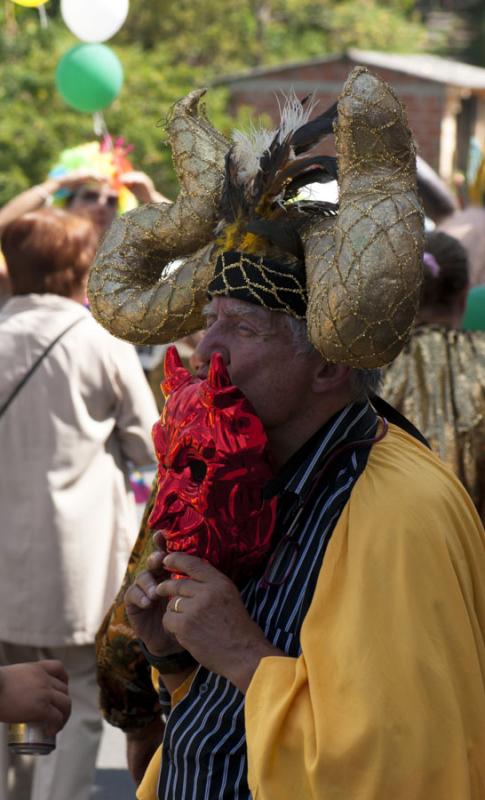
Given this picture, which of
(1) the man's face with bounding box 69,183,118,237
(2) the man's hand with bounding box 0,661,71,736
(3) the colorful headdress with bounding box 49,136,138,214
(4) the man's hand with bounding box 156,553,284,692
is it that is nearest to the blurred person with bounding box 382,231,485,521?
(2) the man's hand with bounding box 0,661,71,736

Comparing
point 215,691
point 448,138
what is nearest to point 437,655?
point 215,691

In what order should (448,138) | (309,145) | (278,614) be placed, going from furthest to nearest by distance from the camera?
(448,138)
(309,145)
(278,614)

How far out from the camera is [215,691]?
2.23 m

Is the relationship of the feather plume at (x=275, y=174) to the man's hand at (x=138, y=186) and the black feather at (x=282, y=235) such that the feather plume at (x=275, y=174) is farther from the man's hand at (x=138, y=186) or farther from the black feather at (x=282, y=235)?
the man's hand at (x=138, y=186)

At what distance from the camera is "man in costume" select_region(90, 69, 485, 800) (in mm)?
1878

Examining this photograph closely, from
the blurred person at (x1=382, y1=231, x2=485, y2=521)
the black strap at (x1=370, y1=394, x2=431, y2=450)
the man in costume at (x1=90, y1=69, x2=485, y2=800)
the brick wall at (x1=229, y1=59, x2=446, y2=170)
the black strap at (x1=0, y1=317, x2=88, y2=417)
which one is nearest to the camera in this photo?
the man in costume at (x1=90, y1=69, x2=485, y2=800)

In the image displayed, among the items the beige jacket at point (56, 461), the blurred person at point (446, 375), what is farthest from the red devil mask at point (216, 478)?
the beige jacket at point (56, 461)

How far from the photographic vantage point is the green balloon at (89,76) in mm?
6695

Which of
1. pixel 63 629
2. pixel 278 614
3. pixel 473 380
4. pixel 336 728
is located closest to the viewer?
pixel 336 728

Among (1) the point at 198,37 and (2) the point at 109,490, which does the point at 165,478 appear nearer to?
(2) the point at 109,490

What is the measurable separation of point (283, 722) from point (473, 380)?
6.84 feet

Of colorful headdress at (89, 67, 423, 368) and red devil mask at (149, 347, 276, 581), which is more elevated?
colorful headdress at (89, 67, 423, 368)

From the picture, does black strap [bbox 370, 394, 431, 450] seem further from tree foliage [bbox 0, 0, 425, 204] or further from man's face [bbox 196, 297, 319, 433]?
tree foliage [bbox 0, 0, 425, 204]

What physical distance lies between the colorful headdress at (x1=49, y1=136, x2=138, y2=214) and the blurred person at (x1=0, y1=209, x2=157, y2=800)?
158 centimetres
